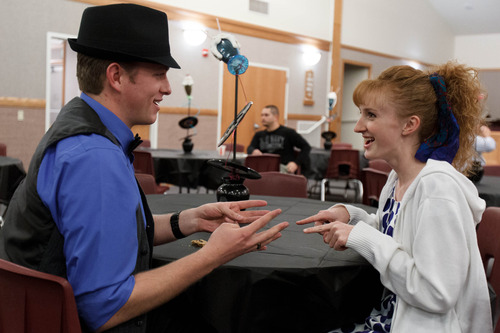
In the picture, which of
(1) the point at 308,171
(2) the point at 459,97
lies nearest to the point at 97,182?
(2) the point at 459,97

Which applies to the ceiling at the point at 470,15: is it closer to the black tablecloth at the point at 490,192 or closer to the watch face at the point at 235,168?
the black tablecloth at the point at 490,192

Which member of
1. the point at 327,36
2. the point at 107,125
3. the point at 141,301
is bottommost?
the point at 141,301

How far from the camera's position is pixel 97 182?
976 millimetres

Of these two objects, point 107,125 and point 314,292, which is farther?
point 314,292

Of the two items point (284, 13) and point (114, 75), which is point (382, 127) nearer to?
point (114, 75)

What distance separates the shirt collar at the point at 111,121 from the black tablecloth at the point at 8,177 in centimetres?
292

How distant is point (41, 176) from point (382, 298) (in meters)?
1.10

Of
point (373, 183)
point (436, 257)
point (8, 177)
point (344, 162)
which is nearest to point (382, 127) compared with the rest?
point (436, 257)

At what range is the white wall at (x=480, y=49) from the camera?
13688mm

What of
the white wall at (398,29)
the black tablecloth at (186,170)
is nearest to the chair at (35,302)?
the black tablecloth at (186,170)

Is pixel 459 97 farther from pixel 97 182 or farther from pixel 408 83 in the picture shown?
pixel 97 182

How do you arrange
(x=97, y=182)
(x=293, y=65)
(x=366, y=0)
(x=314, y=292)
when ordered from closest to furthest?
(x=97, y=182)
(x=314, y=292)
(x=293, y=65)
(x=366, y=0)

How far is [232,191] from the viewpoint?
6.49ft

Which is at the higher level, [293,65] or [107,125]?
[293,65]
